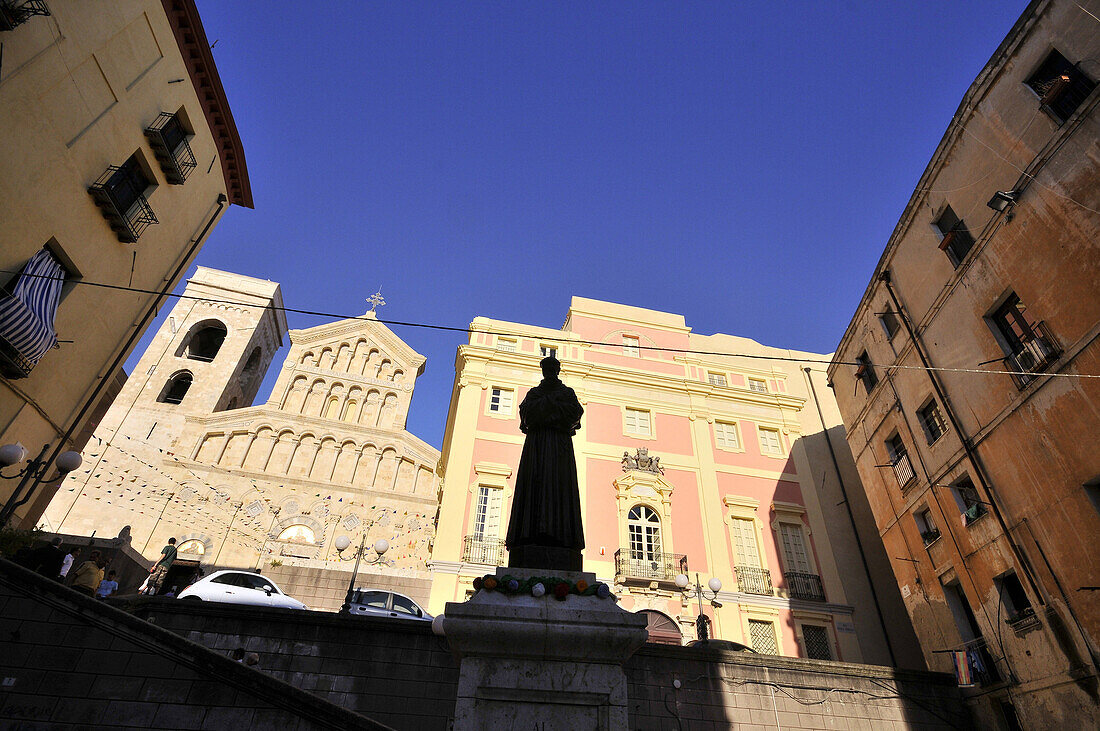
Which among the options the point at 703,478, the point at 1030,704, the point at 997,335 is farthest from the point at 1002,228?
the point at 703,478

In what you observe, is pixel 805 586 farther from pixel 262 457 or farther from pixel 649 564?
pixel 262 457

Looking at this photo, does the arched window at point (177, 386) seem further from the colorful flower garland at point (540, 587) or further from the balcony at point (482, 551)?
the colorful flower garland at point (540, 587)

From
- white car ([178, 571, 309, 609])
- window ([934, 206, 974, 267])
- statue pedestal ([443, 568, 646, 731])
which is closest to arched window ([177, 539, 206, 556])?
white car ([178, 571, 309, 609])

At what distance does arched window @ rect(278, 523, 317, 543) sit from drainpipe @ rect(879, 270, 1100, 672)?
25582 mm

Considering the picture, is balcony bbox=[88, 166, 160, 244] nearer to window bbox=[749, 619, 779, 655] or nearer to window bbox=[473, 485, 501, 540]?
window bbox=[473, 485, 501, 540]

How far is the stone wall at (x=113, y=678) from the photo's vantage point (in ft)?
22.2

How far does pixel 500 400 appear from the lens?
24.4m

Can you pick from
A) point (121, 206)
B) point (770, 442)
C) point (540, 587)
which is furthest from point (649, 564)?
point (121, 206)

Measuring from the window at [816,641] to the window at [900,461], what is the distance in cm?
645

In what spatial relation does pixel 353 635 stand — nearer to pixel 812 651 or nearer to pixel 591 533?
pixel 591 533

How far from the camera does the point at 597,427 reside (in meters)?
24.3

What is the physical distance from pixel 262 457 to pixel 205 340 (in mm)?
13345

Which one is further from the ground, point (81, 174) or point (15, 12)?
point (15, 12)

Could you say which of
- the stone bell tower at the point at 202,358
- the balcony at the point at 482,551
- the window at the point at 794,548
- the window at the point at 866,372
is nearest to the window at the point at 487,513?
the balcony at the point at 482,551
